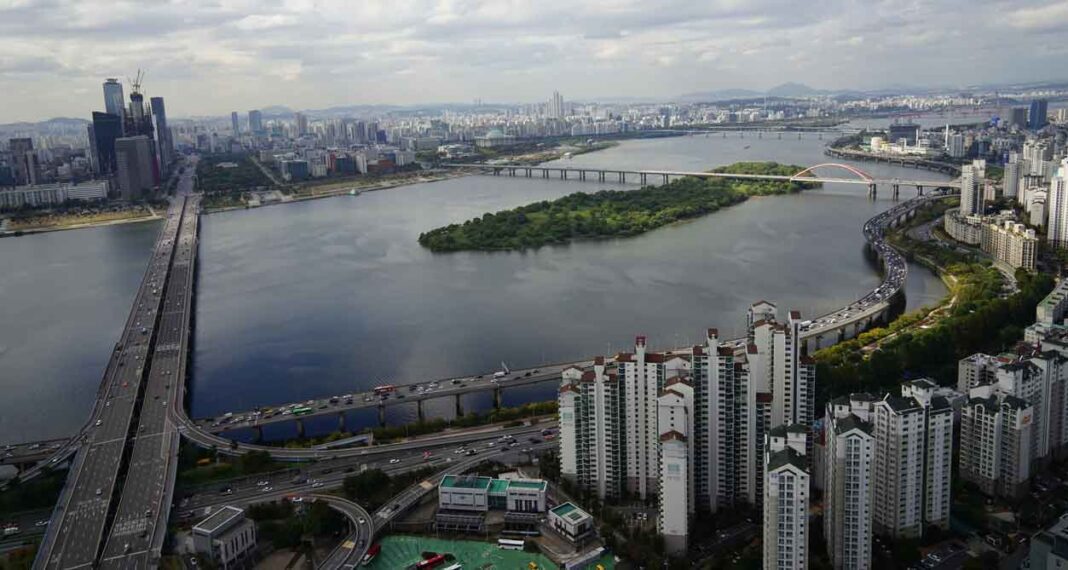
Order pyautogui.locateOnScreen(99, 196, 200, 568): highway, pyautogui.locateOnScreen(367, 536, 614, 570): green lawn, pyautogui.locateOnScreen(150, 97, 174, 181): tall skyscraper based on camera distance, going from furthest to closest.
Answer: pyautogui.locateOnScreen(150, 97, 174, 181): tall skyscraper → pyautogui.locateOnScreen(99, 196, 200, 568): highway → pyautogui.locateOnScreen(367, 536, 614, 570): green lawn

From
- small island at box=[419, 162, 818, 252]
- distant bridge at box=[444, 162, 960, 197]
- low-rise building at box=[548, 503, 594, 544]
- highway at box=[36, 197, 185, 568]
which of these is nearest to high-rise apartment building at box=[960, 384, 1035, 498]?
low-rise building at box=[548, 503, 594, 544]

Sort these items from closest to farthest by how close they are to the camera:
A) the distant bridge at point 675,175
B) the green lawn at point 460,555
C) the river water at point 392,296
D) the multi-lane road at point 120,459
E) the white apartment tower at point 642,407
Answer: the green lawn at point 460,555, the multi-lane road at point 120,459, the white apartment tower at point 642,407, the river water at point 392,296, the distant bridge at point 675,175

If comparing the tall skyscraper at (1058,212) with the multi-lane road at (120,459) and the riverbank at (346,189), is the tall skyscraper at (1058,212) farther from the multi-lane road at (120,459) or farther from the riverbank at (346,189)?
the riverbank at (346,189)

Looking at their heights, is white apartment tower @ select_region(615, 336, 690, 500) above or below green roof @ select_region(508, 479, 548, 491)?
above

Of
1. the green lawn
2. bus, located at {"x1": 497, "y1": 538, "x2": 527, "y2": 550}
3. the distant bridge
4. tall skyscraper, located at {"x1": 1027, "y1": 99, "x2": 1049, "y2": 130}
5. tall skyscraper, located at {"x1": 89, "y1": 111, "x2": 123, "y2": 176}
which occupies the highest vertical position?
tall skyscraper, located at {"x1": 89, "y1": 111, "x2": 123, "y2": 176}

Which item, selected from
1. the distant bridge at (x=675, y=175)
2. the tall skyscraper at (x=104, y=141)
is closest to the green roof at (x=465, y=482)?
the distant bridge at (x=675, y=175)

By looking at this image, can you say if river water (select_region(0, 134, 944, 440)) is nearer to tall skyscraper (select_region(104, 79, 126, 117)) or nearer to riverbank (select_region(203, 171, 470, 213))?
riverbank (select_region(203, 171, 470, 213))

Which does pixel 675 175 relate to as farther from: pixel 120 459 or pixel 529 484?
pixel 120 459

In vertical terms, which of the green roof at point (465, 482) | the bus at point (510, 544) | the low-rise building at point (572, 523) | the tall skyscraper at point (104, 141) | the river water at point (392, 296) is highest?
the tall skyscraper at point (104, 141)
